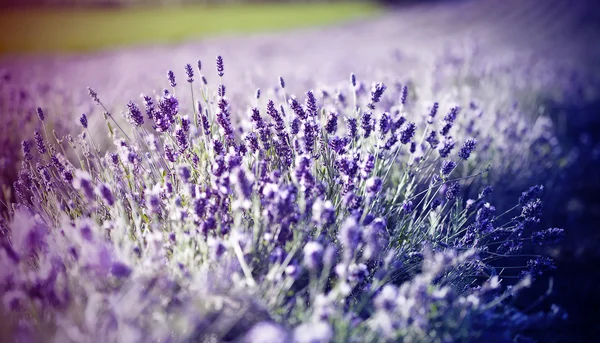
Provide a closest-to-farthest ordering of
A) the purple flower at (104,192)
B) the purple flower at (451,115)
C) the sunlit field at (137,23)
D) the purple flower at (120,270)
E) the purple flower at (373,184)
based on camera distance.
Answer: the purple flower at (120,270) → the purple flower at (104,192) → the purple flower at (373,184) → the purple flower at (451,115) → the sunlit field at (137,23)

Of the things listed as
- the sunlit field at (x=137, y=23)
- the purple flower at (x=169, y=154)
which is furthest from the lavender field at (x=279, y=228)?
the sunlit field at (x=137, y=23)

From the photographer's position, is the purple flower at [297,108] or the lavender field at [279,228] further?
the purple flower at [297,108]

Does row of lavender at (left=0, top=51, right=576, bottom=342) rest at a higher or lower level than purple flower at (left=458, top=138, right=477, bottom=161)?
lower

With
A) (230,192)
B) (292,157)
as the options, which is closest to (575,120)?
(292,157)

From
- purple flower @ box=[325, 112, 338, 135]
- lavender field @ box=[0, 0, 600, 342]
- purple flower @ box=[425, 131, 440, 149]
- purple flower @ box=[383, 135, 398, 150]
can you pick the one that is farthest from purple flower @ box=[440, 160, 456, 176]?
purple flower @ box=[325, 112, 338, 135]

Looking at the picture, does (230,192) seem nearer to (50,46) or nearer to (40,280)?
(40,280)

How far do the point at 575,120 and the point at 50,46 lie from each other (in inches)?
383

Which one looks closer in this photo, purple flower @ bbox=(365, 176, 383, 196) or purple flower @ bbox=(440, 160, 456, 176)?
purple flower @ bbox=(365, 176, 383, 196)

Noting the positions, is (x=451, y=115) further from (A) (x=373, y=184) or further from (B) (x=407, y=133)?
(A) (x=373, y=184)

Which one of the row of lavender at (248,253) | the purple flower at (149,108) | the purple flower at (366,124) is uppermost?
the purple flower at (149,108)

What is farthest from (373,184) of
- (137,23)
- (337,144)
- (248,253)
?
(137,23)

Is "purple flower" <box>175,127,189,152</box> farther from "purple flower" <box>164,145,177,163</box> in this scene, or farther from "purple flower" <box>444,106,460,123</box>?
"purple flower" <box>444,106,460,123</box>

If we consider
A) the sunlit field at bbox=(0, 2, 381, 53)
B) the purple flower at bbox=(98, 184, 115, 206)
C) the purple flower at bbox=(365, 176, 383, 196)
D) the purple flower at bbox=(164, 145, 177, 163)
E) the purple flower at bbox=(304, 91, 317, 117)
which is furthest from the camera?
the sunlit field at bbox=(0, 2, 381, 53)

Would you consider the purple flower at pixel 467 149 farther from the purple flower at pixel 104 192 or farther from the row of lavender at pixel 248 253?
the purple flower at pixel 104 192
